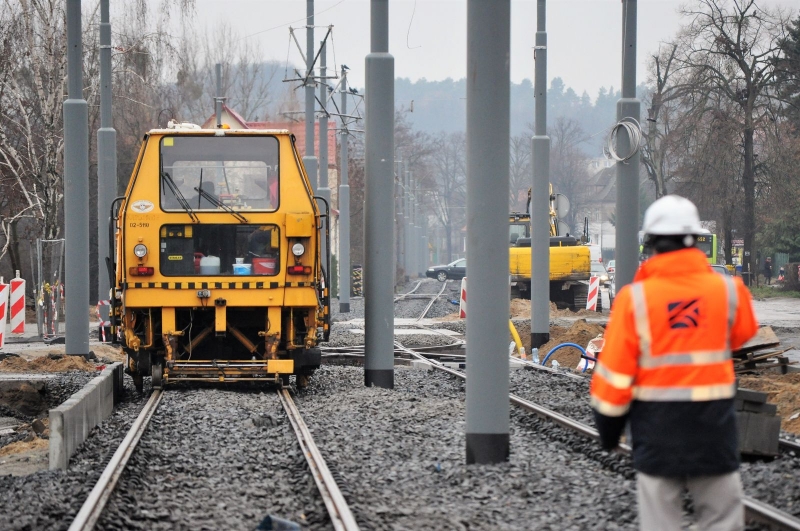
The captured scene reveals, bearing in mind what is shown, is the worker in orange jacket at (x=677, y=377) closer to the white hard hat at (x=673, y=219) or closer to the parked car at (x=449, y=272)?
the white hard hat at (x=673, y=219)

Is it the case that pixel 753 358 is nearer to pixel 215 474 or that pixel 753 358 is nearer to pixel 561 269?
pixel 215 474

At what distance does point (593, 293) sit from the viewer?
109ft

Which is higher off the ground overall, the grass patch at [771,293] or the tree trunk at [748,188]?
the tree trunk at [748,188]

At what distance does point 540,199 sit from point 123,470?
1309 cm

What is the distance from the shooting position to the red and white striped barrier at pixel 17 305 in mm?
23750

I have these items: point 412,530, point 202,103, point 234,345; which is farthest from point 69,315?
point 202,103

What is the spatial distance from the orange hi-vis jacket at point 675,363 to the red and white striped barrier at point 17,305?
21.0 m

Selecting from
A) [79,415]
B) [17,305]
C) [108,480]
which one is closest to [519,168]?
[17,305]

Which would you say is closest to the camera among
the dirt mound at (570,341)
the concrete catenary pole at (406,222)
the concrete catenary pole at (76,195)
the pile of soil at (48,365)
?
the pile of soil at (48,365)

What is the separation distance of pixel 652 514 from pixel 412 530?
2111mm

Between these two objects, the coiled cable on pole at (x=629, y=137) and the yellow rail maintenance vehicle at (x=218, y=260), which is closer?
the yellow rail maintenance vehicle at (x=218, y=260)

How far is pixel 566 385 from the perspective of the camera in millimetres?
13641

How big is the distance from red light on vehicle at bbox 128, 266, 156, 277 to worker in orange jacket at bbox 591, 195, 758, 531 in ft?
30.1

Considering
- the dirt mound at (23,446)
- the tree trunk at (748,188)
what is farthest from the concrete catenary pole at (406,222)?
the dirt mound at (23,446)
